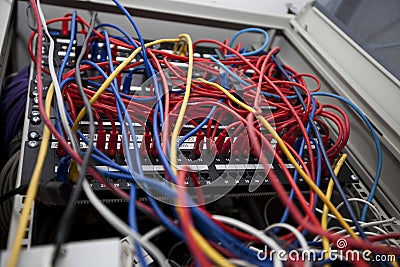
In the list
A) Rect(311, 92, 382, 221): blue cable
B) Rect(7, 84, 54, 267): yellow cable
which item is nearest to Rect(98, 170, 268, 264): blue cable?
Rect(7, 84, 54, 267): yellow cable

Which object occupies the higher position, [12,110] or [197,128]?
[12,110]

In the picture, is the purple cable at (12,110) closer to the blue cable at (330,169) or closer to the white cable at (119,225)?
the white cable at (119,225)

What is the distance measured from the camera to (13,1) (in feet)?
2.88

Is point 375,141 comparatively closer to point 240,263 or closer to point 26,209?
point 240,263

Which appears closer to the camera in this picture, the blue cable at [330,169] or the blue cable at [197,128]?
the blue cable at [330,169]

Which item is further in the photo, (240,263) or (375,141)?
(375,141)

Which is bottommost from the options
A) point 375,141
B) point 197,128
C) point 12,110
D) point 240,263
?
point 240,263

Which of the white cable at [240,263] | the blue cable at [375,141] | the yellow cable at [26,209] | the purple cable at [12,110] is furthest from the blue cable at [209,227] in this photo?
the purple cable at [12,110]

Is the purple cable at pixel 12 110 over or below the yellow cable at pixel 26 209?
over

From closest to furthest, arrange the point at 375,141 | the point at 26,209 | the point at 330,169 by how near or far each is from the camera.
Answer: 1. the point at 26,209
2. the point at 330,169
3. the point at 375,141

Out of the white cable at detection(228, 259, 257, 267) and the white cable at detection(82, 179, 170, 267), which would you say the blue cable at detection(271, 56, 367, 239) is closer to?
the white cable at detection(228, 259, 257, 267)

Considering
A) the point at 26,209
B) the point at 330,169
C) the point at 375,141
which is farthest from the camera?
the point at 375,141

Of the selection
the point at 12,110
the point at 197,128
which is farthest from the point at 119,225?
the point at 12,110

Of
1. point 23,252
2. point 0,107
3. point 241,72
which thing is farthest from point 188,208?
point 0,107
